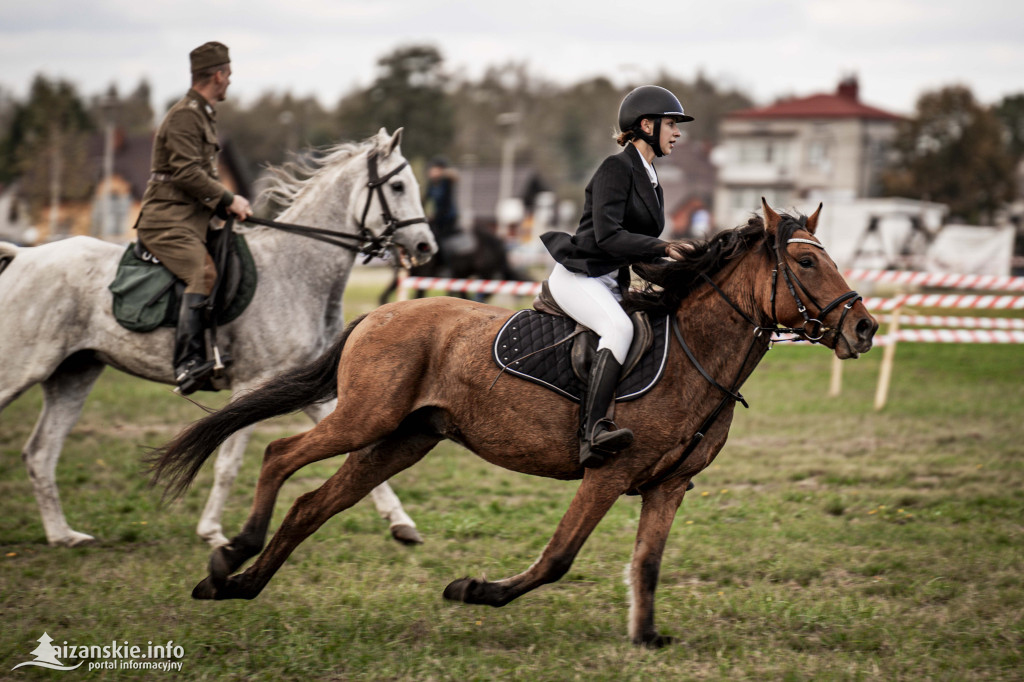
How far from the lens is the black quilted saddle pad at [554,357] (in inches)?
186

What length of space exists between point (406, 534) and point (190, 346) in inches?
73.7

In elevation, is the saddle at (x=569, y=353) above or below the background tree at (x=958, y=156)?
below

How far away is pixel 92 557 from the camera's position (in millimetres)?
6207

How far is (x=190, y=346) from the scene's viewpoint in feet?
20.9

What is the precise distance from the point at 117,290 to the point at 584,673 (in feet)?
12.9

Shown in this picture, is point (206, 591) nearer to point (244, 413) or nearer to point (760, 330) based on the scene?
point (244, 413)

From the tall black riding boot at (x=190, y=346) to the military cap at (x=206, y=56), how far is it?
1503 millimetres

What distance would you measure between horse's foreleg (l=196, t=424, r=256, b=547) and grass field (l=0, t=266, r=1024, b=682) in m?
0.14

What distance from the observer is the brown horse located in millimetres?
4672

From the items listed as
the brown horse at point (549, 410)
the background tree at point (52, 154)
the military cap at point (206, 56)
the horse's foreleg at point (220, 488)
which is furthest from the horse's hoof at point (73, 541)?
the background tree at point (52, 154)

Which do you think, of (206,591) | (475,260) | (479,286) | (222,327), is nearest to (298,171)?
(222,327)

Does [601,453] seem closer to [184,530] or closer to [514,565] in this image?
[514,565]

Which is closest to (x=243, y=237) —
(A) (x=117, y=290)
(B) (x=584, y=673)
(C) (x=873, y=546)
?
(A) (x=117, y=290)

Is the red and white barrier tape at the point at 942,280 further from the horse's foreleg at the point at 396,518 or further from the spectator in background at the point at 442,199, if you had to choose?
the horse's foreleg at the point at 396,518
